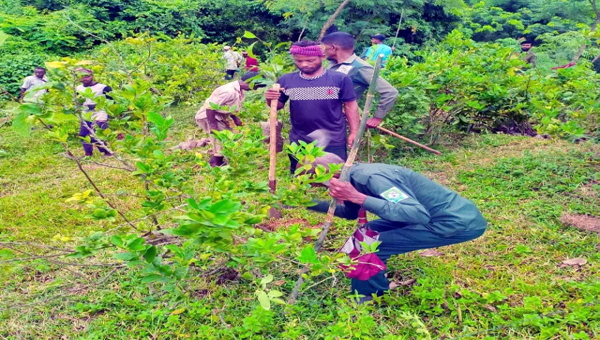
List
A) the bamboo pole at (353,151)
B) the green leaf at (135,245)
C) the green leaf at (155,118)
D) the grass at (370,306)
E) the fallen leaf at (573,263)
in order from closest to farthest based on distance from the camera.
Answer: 1. the green leaf at (135,245)
2. the green leaf at (155,118)
3. the bamboo pole at (353,151)
4. the grass at (370,306)
5. the fallen leaf at (573,263)

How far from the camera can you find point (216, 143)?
5.89m

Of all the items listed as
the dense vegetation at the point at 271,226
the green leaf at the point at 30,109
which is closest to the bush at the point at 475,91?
the dense vegetation at the point at 271,226

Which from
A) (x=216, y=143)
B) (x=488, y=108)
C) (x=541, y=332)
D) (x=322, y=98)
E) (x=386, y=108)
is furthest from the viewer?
(x=488, y=108)

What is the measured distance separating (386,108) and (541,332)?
275 centimetres

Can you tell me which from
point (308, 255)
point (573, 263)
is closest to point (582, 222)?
point (573, 263)

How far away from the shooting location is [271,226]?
4.09 metres

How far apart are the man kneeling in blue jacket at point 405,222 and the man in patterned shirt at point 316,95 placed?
1.05 metres

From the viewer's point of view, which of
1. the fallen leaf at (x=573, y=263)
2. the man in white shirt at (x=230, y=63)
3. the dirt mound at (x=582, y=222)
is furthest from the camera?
the man in white shirt at (x=230, y=63)

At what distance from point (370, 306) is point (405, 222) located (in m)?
0.57

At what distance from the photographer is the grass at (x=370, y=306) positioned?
8.84ft

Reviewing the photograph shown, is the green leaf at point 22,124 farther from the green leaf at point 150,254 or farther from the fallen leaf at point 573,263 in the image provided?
the fallen leaf at point 573,263

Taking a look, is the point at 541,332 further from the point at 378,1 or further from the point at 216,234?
the point at 378,1

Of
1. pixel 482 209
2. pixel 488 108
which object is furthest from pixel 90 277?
pixel 488 108

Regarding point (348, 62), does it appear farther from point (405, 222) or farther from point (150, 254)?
point (150, 254)
